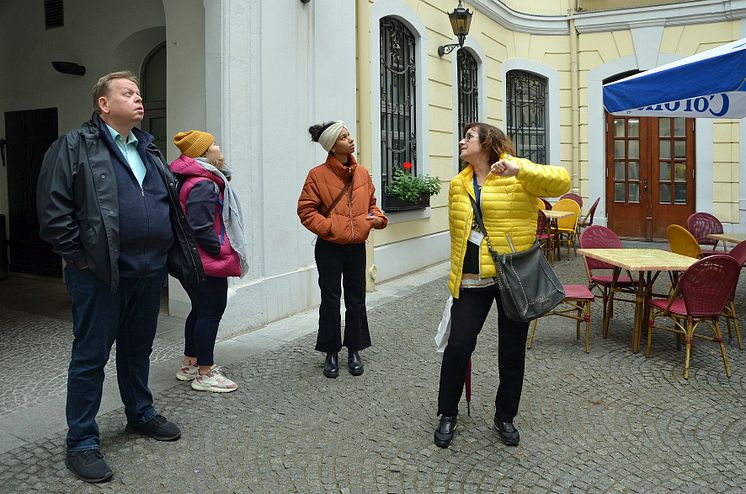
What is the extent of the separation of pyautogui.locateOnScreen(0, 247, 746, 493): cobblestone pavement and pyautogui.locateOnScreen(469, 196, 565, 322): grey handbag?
77 centimetres

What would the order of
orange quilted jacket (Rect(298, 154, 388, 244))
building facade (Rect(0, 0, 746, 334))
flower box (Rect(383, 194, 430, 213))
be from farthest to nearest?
flower box (Rect(383, 194, 430, 213)) < building facade (Rect(0, 0, 746, 334)) < orange quilted jacket (Rect(298, 154, 388, 244))

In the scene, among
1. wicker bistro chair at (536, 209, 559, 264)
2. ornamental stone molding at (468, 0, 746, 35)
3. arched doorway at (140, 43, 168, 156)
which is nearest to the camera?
arched doorway at (140, 43, 168, 156)

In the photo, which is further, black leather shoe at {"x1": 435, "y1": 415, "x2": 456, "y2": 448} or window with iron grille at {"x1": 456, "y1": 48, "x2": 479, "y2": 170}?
window with iron grille at {"x1": 456, "y1": 48, "x2": 479, "y2": 170}

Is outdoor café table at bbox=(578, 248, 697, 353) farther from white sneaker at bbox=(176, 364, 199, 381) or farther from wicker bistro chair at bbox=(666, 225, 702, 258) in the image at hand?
→ white sneaker at bbox=(176, 364, 199, 381)

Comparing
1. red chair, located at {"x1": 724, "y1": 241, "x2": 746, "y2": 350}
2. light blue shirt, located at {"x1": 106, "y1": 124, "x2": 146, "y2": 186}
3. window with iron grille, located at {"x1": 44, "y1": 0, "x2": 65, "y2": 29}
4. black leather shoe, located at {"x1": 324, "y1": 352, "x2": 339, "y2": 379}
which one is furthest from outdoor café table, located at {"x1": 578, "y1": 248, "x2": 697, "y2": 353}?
window with iron grille, located at {"x1": 44, "y1": 0, "x2": 65, "y2": 29}

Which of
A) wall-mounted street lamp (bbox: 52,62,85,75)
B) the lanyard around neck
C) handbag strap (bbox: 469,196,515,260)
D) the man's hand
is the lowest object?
handbag strap (bbox: 469,196,515,260)

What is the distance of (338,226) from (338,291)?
49cm

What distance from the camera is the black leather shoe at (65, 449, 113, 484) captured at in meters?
2.96

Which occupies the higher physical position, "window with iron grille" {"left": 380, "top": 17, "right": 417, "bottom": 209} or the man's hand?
"window with iron grille" {"left": 380, "top": 17, "right": 417, "bottom": 209}

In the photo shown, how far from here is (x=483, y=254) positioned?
3.26 meters

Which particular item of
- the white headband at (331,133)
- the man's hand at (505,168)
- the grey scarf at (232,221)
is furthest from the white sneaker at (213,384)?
the man's hand at (505,168)

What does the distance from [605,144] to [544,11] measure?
297 cm

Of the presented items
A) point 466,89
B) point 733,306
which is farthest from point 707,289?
point 466,89

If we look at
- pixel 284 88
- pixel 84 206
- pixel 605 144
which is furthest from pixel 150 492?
pixel 605 144
